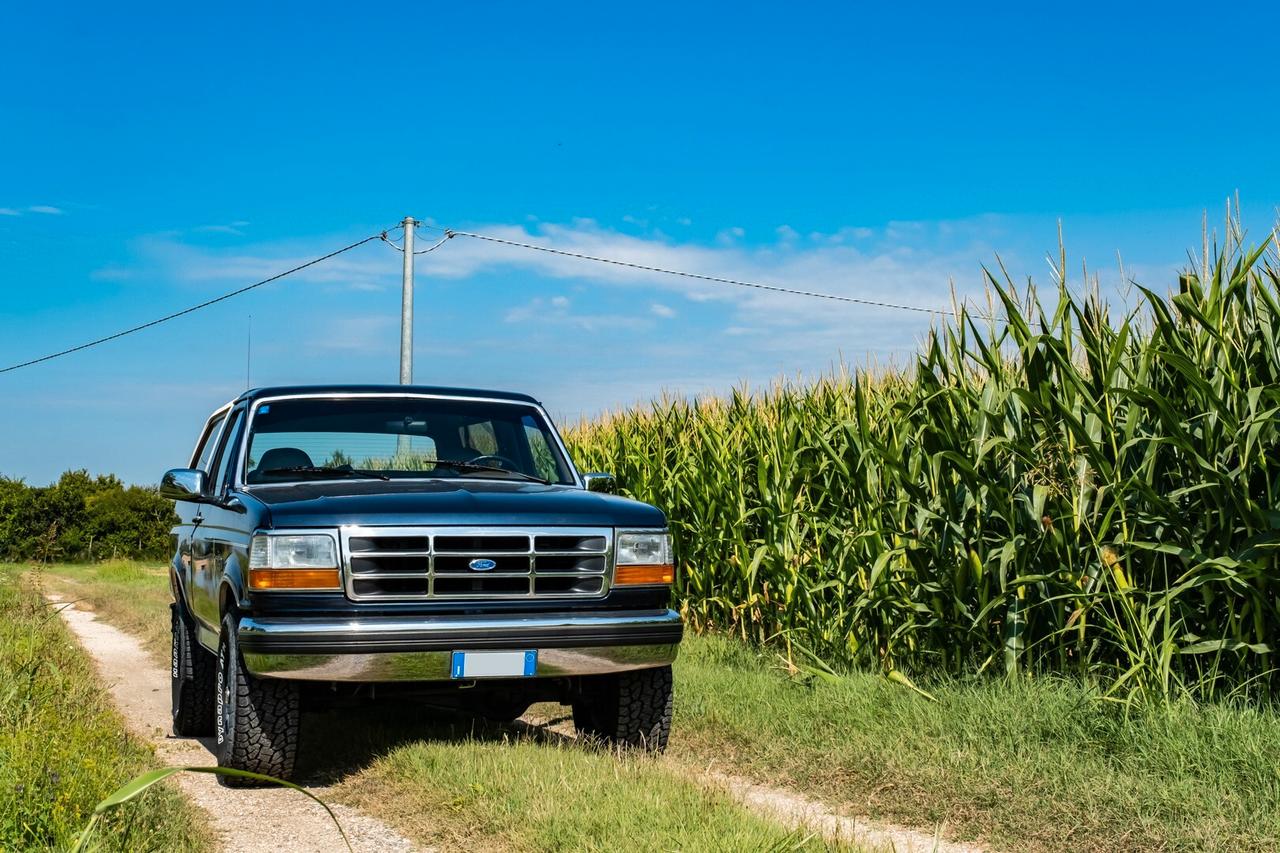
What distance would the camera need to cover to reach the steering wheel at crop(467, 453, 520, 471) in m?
7.25

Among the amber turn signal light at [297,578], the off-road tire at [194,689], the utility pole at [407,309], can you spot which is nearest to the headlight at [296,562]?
the amber turn signal light at [297,578]

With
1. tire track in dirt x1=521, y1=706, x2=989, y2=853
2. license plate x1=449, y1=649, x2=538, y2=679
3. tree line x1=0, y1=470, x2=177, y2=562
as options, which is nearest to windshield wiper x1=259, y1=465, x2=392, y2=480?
license plate x1=449, y1=649, x2=538, y2=679

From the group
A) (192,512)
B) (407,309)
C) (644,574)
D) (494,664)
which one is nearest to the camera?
(494,664)

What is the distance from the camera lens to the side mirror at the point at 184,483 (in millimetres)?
6633

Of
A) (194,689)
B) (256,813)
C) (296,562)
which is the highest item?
(296,562)

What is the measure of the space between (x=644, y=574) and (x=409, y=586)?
1.18m

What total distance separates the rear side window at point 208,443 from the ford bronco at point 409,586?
1.12 metres

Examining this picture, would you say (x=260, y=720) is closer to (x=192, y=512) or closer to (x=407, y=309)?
(x=192, y=512)

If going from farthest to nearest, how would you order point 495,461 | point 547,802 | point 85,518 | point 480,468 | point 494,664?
point 85,518 → point 495,461 → point 480,468 → point 494,664 → point 547,802

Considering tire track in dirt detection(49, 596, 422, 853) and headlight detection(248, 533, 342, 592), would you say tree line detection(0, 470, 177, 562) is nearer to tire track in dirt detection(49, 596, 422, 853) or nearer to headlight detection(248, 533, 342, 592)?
tire track in dirt detection(49, 596, 422, 853)

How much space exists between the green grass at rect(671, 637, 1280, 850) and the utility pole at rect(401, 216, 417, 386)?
57.1 ft

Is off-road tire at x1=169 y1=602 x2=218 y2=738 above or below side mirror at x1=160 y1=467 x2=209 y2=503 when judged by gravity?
below

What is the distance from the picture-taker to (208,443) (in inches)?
351

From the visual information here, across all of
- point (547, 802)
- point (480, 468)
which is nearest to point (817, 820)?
point (547, 802)
